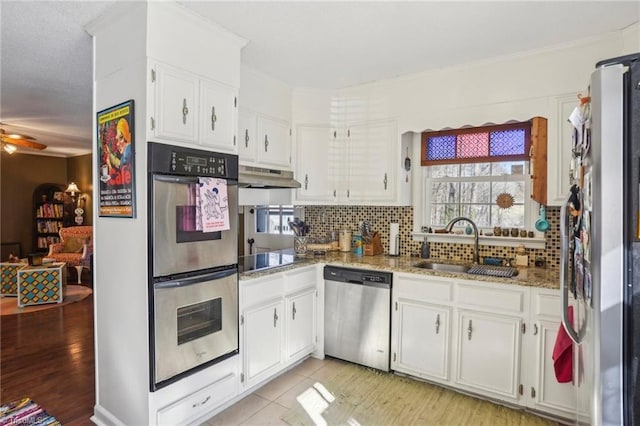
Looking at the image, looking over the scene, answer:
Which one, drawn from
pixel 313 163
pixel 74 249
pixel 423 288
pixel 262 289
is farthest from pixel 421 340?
pixel 74 249

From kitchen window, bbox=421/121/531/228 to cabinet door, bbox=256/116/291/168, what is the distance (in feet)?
4.28

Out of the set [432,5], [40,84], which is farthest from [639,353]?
[40,84]

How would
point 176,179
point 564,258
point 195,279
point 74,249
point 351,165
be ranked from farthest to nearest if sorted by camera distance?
point 74,249, point 351,165, point 195,279, point 176,179, point 564,258

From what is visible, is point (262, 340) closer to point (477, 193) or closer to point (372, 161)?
point (372, 161)

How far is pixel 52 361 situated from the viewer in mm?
3111

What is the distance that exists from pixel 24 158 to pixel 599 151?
9762mm

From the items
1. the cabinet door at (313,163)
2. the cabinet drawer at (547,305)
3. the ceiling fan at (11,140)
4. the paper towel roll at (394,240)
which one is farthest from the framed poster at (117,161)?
→ the ceiling fan at (11,140)

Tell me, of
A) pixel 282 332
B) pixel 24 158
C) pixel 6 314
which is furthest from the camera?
pixel 24 158

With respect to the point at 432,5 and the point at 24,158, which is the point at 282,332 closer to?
the point at 432,5

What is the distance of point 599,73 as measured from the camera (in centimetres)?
106

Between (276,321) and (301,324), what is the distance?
1.06ft

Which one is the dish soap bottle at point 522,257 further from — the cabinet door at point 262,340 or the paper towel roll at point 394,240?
the cabinet door at point 262,340

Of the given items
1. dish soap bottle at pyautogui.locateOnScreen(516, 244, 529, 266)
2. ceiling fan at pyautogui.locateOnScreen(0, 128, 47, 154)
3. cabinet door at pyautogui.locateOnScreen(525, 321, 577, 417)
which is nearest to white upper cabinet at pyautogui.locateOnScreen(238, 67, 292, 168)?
dish soap bottle at pyautogui.locateOnScreen(516, 244, 529, 266)

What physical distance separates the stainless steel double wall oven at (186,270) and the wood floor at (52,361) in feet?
2.88
